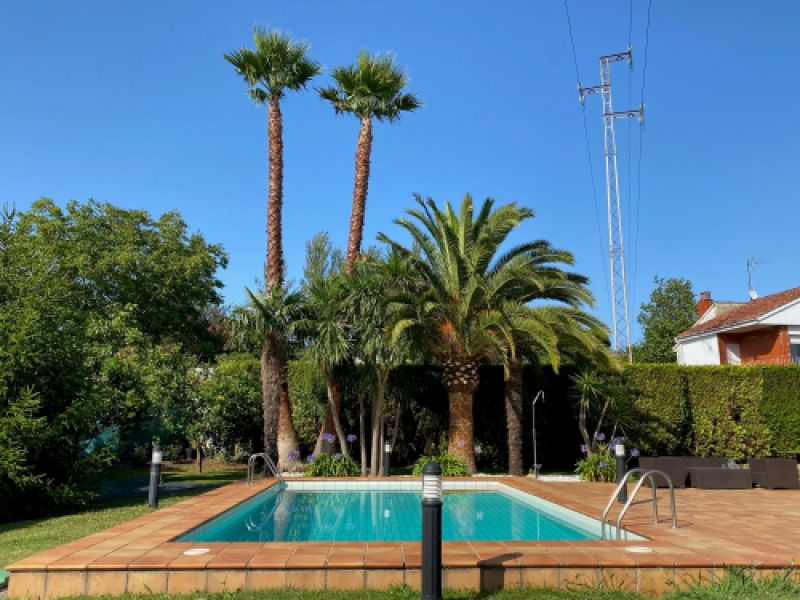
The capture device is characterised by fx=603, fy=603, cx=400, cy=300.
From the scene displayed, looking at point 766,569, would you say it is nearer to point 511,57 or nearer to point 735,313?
point 511,57

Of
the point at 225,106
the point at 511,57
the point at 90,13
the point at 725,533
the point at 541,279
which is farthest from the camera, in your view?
the point at 225,106

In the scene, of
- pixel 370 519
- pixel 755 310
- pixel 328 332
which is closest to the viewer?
pixel 370 519

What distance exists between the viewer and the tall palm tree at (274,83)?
54.5 ft

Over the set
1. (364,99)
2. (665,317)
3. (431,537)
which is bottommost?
(431,537)

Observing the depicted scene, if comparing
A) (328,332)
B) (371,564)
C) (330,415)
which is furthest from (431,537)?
(330,415)

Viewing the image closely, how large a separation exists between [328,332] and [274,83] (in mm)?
7620

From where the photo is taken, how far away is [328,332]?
14.8 m

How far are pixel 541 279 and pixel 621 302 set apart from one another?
19.3 meters

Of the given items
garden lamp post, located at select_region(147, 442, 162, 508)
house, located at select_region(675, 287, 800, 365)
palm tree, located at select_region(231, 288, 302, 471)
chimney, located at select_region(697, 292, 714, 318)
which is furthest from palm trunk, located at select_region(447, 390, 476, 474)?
chimney, located at select_region(697, 292, 714, 318)

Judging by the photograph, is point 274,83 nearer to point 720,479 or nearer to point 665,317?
point 720,479

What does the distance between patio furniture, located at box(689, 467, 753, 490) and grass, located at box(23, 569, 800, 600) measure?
27.2 feet

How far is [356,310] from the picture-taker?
1517 cm

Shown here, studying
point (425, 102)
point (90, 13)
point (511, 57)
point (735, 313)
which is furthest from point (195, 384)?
point (735, 313)

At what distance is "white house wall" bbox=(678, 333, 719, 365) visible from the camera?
30.0 metres
